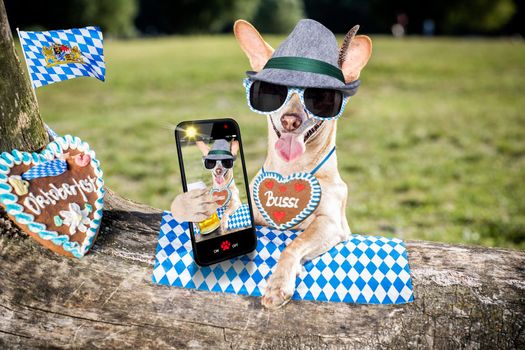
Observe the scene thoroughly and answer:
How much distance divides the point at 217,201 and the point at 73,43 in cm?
85

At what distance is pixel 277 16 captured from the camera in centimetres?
4338

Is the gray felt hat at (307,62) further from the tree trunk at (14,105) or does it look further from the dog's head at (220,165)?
the tree trunk at (14,105)

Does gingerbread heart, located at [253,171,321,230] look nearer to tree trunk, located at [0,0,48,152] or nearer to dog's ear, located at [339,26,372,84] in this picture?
dog's ear, located at [339,26,372,84]

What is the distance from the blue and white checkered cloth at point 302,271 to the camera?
176cm

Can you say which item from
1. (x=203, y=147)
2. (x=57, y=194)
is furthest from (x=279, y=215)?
(x=57, y=194)

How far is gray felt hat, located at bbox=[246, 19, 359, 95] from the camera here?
1605 millimetres

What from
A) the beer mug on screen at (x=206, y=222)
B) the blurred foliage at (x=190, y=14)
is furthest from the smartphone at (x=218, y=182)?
the blurred foliage at (x=190, y=14)

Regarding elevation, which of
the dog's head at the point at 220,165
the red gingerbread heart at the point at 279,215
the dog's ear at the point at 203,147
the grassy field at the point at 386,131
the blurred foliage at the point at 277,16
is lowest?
the blurred foliage at the point at 277,16

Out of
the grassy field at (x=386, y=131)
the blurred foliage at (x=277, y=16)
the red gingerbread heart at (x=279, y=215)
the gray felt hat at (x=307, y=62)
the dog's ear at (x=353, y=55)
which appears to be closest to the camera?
the gray felt hat at (x=307, y=62)

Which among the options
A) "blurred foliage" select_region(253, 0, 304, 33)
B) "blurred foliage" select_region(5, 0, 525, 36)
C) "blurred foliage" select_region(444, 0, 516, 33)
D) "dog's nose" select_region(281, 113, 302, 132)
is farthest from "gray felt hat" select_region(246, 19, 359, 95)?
"blurred foliage" select_region(253, 0, 304, 33)

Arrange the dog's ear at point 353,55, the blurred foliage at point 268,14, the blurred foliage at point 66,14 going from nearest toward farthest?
the dog's ear at point 353,55, the blurred foliage at point 66,14, the blurred foliage at point 268,14

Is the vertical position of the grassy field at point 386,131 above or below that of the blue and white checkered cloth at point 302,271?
below

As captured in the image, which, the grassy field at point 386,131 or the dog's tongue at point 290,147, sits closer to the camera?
the dog's tongue at point 290,147

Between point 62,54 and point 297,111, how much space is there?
37.3 inches
